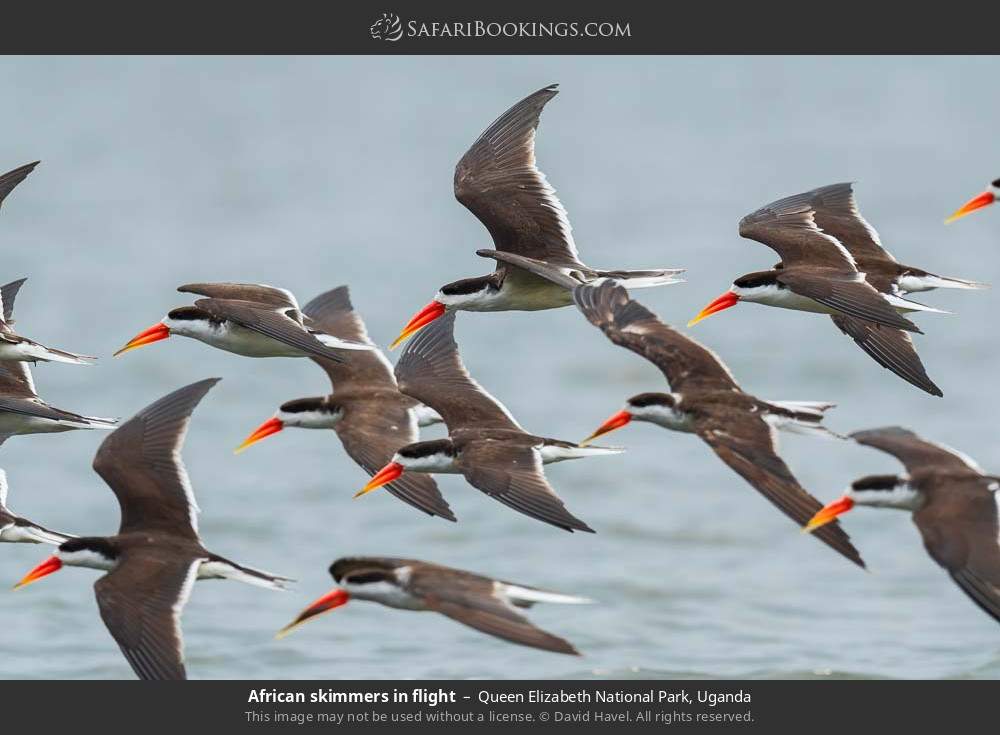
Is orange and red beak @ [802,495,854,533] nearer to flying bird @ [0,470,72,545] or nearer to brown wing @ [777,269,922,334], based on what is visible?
brown wing @ [777,269,922,334]

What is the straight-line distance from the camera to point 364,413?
1231 cm

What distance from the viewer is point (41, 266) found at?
103 ft

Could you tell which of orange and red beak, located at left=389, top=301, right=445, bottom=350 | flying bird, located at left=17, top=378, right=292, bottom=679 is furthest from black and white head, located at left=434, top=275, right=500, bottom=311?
flying bird, located at left=17, top=378, right=292, bottom=679

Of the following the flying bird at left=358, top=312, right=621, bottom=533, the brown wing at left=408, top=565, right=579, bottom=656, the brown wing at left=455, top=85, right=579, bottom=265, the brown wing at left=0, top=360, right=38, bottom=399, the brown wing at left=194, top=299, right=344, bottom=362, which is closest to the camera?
the brown wing at left=408, top=565, right=579, bottom=656

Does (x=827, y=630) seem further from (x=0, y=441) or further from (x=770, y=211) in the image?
(x=0, y=441)

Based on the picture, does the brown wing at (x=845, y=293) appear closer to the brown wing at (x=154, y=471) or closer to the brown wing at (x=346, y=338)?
the brown wing at (x=346, y=338)

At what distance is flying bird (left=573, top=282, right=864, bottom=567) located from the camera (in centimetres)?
982

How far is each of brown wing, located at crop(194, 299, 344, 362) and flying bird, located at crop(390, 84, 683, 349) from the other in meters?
1.04

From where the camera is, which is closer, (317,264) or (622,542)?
(622,542)

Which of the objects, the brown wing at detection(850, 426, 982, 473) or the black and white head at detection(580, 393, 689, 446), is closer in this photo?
the brown wing at detection(850, 426, 982, 473)

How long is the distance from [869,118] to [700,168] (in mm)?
5599
